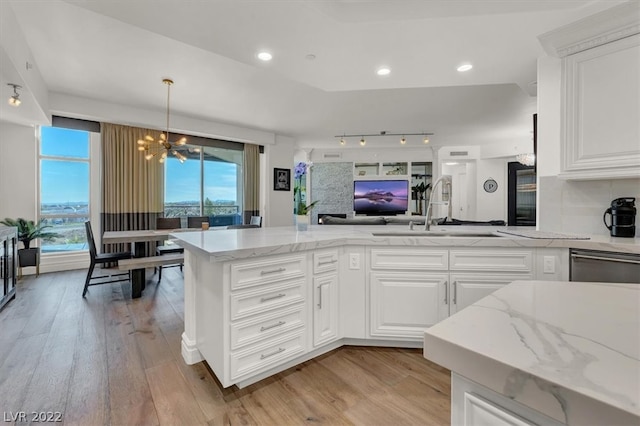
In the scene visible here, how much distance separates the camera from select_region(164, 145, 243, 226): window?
5.77m

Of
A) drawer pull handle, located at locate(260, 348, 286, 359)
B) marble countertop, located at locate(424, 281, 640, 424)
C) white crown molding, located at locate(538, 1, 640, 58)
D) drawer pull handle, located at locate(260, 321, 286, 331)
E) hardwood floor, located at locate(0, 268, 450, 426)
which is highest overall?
white crown molding, located at locate(538, 1, 640, 58)

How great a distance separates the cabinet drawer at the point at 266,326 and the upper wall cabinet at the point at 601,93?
2.23 metres

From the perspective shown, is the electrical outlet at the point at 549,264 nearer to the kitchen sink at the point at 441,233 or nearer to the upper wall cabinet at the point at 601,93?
the kitchen sink at the point at 441,233

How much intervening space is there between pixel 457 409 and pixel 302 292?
142 centimetres

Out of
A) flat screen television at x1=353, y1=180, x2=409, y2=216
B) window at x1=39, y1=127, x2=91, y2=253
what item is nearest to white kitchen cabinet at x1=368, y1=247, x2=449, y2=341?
window at x1=39, y1=127, x2=91, y2=253

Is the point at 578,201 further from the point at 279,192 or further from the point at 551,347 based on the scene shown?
the point at 279,192

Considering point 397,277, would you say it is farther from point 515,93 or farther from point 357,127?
point 357,127

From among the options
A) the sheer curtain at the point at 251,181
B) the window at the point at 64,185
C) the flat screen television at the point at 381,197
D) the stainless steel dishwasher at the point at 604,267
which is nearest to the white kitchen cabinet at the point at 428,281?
the stainless steel dishwasher at the point at 604,267

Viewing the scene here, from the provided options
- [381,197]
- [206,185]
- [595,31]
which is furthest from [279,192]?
[595,31]

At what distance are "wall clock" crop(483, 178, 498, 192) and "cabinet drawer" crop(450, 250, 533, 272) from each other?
6708mm

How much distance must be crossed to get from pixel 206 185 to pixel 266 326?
5125mm

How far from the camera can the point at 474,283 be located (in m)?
2.06

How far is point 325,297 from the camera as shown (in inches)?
80.6

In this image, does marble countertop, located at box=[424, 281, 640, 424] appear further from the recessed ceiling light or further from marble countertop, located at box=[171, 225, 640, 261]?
the recessed ceiling light
